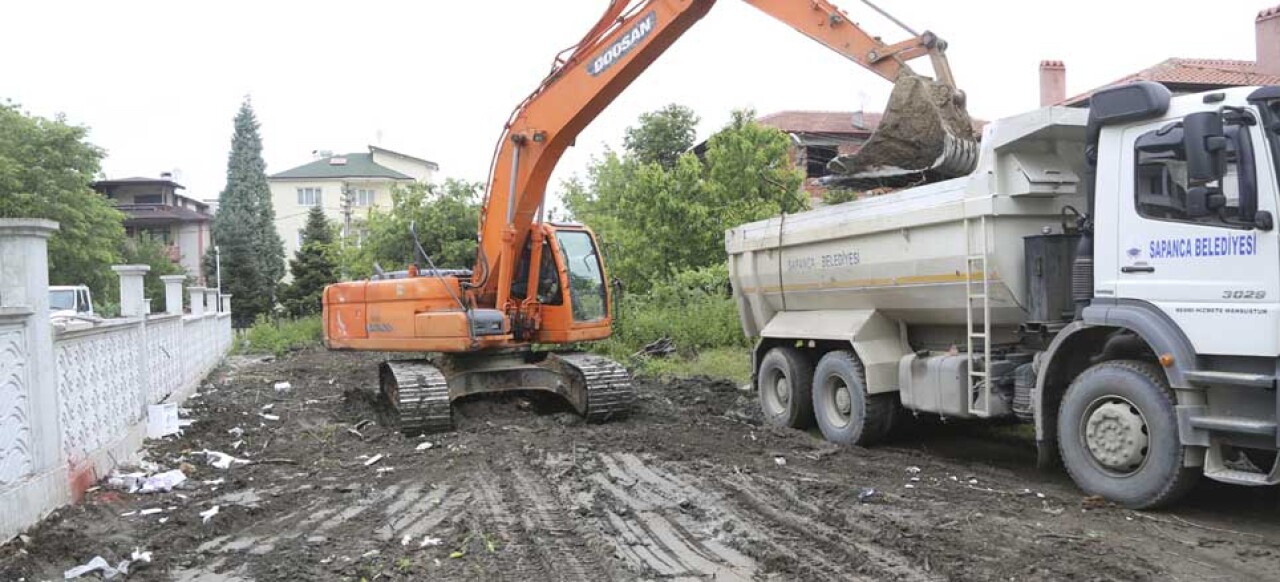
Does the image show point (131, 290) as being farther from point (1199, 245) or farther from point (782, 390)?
point (1199, 245)

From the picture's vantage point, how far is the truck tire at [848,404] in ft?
27.6

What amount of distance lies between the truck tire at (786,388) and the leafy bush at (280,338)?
17.4 meters

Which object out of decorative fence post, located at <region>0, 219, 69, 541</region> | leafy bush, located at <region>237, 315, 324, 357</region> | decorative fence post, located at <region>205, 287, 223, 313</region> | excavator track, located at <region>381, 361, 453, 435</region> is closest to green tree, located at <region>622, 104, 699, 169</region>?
leafy bush, located at <region>237, 315, 324, 357</region>

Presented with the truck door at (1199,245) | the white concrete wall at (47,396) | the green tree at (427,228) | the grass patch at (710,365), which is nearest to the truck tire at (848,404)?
the truck door at (1199,245)

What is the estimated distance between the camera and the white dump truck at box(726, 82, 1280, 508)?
16.9 feet

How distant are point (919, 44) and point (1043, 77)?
21.5 meters

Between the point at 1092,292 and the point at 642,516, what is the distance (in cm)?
338

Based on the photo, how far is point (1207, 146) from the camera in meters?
5.12

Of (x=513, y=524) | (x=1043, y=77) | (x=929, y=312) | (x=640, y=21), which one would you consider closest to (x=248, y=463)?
(x=513, y=524)

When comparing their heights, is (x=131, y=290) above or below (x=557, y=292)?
above

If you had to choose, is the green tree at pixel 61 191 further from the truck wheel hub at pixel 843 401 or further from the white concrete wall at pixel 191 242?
the truck wheel hub at pixel 843 401

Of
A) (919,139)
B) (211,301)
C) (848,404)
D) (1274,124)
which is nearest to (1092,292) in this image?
(1274,124)

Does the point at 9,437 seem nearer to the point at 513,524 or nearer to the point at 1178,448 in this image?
the point at 513,524

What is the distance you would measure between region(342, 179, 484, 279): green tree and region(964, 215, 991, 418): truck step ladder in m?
19.7
